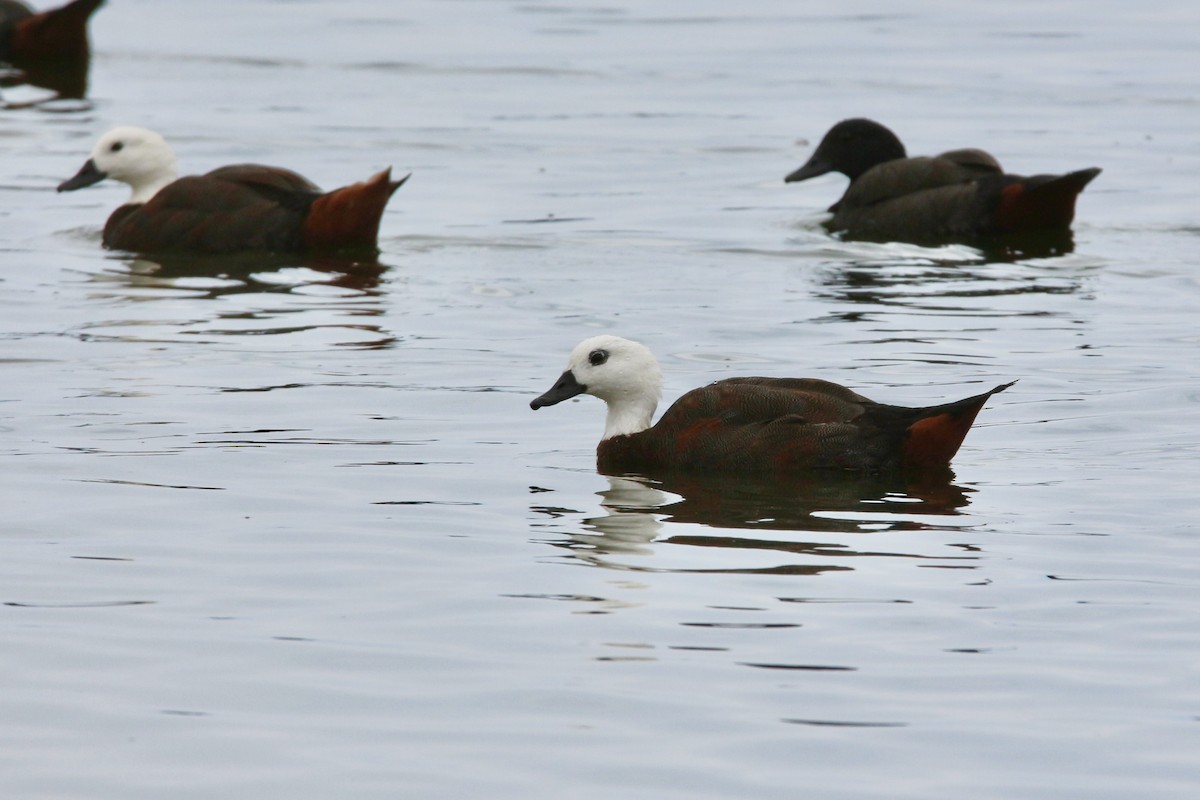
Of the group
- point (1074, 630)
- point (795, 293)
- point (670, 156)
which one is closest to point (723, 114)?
point (670, 156)

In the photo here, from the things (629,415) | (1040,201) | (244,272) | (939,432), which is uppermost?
(1040,201)

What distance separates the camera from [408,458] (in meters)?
9.09

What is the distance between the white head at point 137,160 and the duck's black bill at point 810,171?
481 cm

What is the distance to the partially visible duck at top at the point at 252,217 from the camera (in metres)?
14.7

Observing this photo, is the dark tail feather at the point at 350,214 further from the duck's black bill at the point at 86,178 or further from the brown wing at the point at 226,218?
the duck's black bill at the point at 86,178

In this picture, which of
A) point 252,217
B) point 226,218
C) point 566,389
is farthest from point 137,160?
point 566,389

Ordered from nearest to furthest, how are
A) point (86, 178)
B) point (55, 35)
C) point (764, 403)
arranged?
point (764, 403)
point (86, 178)
point (55, 35)

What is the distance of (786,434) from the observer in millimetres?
8773

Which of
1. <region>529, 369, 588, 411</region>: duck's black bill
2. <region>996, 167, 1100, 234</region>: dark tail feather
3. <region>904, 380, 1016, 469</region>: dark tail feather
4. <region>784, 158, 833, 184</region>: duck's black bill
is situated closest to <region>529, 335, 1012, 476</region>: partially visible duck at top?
<region>904, 380, 1016, 469</region>: dark tail feather

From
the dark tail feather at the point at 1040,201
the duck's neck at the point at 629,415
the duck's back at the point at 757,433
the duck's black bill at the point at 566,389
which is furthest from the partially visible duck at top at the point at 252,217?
the duck's back at the point at 757,433

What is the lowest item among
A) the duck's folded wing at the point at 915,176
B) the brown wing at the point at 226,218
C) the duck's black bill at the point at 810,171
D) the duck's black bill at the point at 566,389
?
the brown wing at the point at 226,218

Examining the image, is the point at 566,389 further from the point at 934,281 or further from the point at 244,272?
the point at 244,272

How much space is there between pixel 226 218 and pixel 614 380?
6098 millimetres

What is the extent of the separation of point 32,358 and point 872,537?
209 inches
